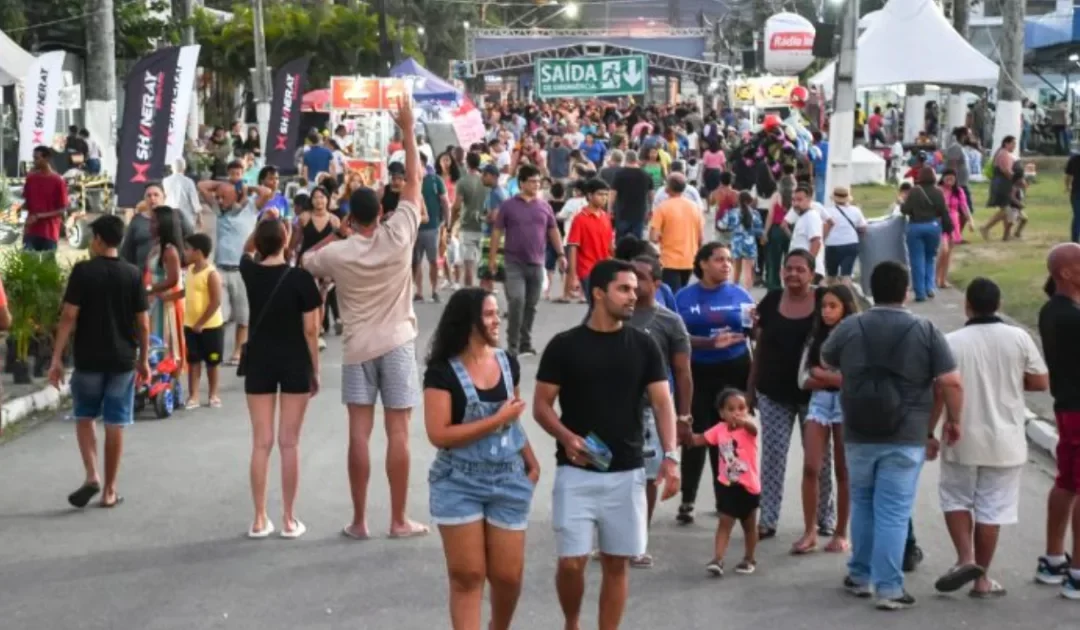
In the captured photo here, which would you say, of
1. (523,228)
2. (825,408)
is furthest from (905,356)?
(523,228)

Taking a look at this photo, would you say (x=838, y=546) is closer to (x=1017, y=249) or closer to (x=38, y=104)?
(x=1017, y=249)

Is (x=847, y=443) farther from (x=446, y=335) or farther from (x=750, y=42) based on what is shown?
(x=750, y=42)

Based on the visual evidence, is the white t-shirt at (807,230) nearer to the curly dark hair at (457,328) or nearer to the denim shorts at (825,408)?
the denim shorts at (825,408)

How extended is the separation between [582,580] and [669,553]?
2394 millimetres

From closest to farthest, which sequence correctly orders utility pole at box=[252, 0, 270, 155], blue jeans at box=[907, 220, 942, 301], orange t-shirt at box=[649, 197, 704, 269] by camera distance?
orange t-shirt at box=[649, 197, 704, 269], blue jeans at box=[907, 220, 942, 301], utility pole at box=[252, 0, 270, 155]

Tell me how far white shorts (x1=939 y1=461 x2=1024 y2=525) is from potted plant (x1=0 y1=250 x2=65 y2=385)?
28.9 feet

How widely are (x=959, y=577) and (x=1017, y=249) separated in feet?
60.3

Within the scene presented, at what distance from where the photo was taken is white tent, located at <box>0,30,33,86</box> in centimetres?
2992

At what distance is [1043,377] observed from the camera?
884 centimetres

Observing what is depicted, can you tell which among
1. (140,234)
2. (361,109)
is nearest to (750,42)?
(361,109)

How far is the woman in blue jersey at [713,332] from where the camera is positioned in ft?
33.1

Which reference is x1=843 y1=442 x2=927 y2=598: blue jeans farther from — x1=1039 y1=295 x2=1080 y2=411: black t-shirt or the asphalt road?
x1=1039 y1=295 x2=1080 y2=411: black t-shirt

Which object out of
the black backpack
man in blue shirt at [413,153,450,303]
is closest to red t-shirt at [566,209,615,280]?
man in blue shirt at [413,153,450,303]

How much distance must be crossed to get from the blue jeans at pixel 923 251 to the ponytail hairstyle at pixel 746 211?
199 cm
